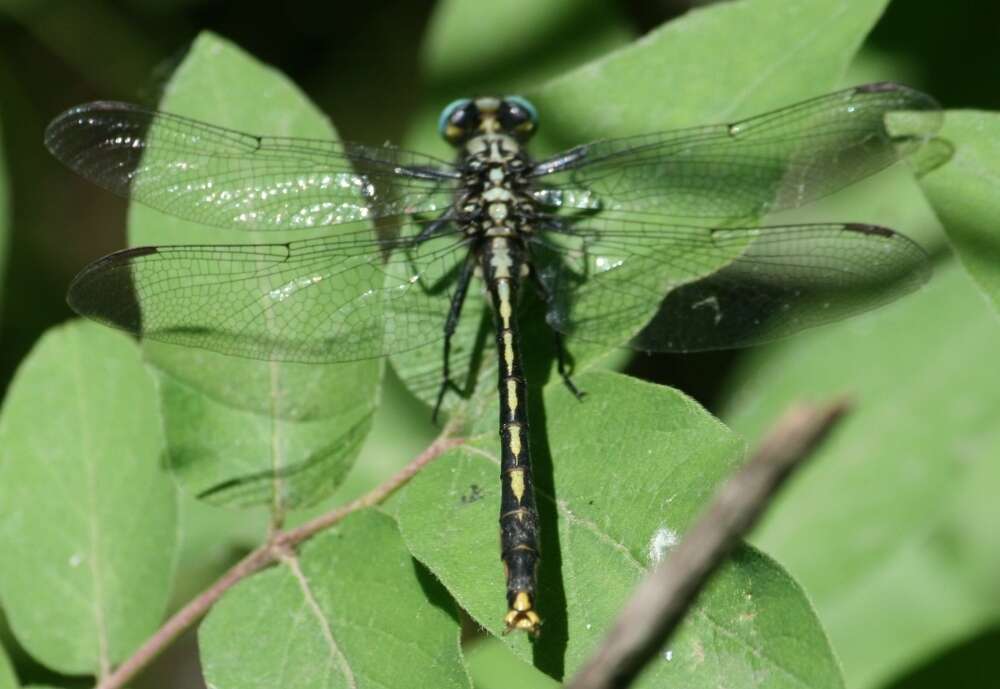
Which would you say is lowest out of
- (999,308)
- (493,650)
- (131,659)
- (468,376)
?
(493,650)

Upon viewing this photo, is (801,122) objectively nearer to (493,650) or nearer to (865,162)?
(865,162)

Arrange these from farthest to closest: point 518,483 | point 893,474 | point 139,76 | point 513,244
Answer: point 139,76 → point 893,474 → point 513,244 → point 518,483

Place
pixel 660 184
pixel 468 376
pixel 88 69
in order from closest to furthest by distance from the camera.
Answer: pixel 468 376
pixel 660 184
pixel 88 69

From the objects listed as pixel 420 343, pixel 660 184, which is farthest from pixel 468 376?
pixel 660 184

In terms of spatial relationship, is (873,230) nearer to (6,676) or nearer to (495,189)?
(495,189)

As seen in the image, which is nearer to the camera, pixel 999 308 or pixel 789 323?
pixel 999 308

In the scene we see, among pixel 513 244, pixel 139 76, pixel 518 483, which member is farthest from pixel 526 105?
pixel 139 76

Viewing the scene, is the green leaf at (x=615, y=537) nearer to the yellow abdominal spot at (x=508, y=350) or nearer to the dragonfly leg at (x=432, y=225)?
the yellow abdominal spot at (x=508, y=350)
